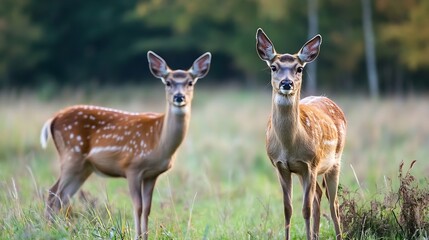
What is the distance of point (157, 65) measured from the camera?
788 centimetres

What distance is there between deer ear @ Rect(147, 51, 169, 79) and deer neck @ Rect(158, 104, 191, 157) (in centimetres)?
39

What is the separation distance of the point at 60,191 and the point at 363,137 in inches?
286

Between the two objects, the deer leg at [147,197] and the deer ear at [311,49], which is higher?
the deer ear at [311,49]

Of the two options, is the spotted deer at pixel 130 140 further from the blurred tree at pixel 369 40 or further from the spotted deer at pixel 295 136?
the blurred tree at pixel 369 40

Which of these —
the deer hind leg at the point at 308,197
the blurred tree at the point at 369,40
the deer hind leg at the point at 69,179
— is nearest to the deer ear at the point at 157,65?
the deer hind leg at the point at 69,179

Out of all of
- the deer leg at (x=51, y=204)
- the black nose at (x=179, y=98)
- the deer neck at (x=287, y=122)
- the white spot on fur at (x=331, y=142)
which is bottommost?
the deer leg at (x=51, y=204)

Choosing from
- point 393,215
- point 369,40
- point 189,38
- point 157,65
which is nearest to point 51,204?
point 157,65

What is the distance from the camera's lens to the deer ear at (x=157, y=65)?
308 inches

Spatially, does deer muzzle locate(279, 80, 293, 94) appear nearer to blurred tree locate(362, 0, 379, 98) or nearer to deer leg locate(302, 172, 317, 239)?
deer leg locate(302, 172, 317, 239)

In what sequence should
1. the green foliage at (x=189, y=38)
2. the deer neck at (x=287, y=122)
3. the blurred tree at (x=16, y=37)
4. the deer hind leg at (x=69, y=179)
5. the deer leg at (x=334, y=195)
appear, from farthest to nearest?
1. the blurred tree at (x=16, y=37)
2. the green foliage at (x=189, y=38)
3. the deer hind leg at (x=69, y=179)
4. the deer leg at (x=334, y=195)
5. the deer neck at (x=287, y=122)

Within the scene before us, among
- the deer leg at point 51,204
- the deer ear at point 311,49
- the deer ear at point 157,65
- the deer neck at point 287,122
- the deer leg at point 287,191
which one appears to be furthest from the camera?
the deer ear at point 157,65

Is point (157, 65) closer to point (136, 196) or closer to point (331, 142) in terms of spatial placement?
point (136, 196)

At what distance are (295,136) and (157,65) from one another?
184cm

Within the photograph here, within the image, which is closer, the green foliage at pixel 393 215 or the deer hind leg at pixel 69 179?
the green foliage at pixel 393 215
